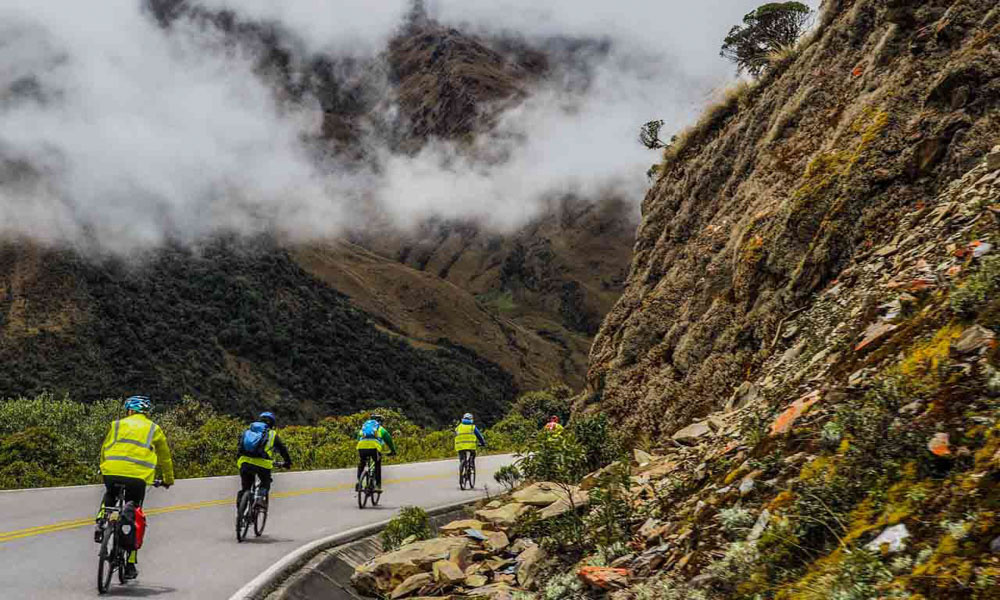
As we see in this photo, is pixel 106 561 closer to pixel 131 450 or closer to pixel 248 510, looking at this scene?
pixel 131 450

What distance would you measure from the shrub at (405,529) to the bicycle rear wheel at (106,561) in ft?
15.0

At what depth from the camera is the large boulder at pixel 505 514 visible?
10869mm

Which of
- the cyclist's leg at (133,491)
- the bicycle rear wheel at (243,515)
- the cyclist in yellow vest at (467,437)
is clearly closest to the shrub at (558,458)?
the bicycle rear wheel at (243,515)

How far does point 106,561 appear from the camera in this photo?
7516 millimetres

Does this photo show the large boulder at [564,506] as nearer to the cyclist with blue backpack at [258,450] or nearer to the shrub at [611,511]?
the shrub at [611,511]

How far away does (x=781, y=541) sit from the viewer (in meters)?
4.44

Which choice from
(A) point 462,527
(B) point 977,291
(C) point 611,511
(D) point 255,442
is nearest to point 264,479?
(D) point 255,442

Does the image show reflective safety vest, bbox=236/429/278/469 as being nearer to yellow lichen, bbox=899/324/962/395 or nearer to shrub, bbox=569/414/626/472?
shrub, bbox=569/414/626/472

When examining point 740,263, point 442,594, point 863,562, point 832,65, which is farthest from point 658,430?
point 863,562

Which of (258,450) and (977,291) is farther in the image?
(258,450)

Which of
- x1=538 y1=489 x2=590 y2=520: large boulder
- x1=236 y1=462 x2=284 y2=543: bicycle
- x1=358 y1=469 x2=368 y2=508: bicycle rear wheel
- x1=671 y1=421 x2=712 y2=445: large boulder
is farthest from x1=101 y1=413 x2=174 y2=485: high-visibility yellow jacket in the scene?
x1=358 y1=469 x2=368 y2=508: bicycle rear wheel

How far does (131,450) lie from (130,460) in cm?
10

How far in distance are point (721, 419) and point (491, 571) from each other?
344 centimetres

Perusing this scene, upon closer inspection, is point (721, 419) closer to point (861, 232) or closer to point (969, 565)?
point (861, 232)
